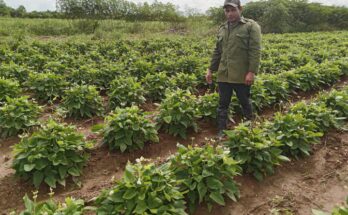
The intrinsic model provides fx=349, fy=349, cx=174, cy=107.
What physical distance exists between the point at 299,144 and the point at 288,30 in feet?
88.2

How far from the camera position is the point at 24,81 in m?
7.59

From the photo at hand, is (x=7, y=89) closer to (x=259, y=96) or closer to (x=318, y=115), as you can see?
(x=259, y=96)

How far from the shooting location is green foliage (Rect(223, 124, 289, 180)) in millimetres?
3877

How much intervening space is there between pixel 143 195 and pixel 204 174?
691mm

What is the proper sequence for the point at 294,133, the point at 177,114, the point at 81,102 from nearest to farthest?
the point at 294,133 → the point at 177,114 → the point at 81,102

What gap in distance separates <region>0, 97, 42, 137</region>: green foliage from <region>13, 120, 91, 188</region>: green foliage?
1.12 meters

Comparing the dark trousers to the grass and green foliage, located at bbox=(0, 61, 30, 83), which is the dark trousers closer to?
green foliage, located at bbox=(0, 61, 30, 83)

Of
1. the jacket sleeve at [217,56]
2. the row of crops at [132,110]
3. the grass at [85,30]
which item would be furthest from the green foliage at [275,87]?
the grass at [85,30]

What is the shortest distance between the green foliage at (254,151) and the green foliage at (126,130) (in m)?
1.15

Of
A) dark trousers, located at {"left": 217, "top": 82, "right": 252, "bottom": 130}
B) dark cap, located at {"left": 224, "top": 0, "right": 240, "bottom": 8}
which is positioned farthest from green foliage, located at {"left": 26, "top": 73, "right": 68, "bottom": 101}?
dark cap, located at {"left": 224, "top": 0, "right": 240, "bottom": 8}

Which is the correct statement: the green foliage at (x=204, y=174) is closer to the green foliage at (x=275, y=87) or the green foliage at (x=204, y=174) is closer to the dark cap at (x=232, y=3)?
the dark cap at (x=232, y=3)

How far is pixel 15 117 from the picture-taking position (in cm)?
491

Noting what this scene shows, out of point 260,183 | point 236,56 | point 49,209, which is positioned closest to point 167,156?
point 260,183

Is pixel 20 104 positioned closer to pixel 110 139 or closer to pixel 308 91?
pixel 110 139
